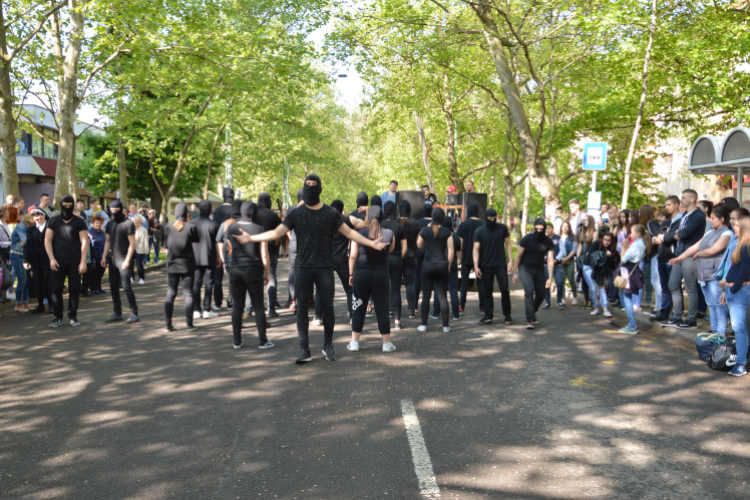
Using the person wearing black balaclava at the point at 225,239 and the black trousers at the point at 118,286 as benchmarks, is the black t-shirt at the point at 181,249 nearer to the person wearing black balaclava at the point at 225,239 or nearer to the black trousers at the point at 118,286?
the person wearing black balaclava at the point at 225,239

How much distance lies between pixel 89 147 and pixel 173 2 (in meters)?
27.0

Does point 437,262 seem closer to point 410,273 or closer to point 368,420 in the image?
Result: point 410,273

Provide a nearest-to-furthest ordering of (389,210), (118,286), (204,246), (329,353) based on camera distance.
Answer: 1. (329,353)
2. (389,210)
3. (204,246)
4. (118,286)

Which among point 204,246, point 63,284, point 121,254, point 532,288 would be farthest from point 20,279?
point 532,288

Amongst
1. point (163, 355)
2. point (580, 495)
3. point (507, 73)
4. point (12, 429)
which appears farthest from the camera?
point (507, 73)

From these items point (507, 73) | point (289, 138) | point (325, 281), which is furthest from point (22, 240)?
point (289, 138)

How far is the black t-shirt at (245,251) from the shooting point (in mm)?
8117

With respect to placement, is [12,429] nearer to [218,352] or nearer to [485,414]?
[218,352]

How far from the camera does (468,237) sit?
36.4 feet

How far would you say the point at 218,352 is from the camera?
26.5 feet

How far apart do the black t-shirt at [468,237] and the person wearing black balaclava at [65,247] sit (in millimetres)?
6012

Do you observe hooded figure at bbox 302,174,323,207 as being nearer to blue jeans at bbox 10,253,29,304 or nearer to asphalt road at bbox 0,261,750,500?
asphalt road at bbox 0,261,750,500

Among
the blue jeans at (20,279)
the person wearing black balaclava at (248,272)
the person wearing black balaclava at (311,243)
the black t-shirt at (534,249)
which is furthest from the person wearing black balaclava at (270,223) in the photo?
the blue jeans at (20,279)

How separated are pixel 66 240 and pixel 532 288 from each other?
7.17 m
